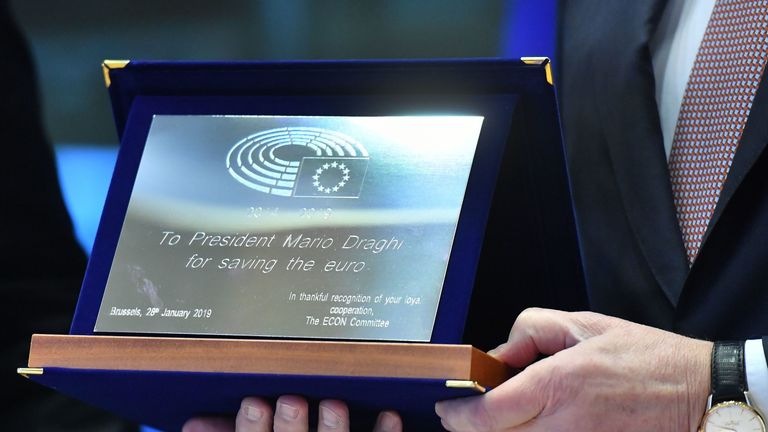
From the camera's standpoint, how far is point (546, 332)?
1064 millimetres

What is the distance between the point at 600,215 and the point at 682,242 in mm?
190

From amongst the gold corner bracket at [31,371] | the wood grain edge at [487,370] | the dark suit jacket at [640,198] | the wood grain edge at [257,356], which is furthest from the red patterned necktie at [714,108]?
the gold corner bracket at [31,371]

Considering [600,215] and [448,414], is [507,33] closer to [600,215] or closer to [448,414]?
[600,215]

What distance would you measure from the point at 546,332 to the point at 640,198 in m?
0.36

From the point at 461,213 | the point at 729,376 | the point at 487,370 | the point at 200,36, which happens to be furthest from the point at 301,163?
the point at 200,36

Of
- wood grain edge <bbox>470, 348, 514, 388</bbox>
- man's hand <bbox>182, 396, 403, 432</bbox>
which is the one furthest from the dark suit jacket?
man's hand <bbox>182, 396, 403, 432</bbox>

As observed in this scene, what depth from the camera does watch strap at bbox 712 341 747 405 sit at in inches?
41.5

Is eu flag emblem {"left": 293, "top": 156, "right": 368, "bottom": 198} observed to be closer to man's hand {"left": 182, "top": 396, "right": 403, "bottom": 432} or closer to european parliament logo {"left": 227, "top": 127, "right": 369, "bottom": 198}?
european parliament logo {"left": 227, "top": 127, "right": 369, "bottom": 198}

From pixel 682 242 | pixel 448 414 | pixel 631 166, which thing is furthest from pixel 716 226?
pixel 448 414

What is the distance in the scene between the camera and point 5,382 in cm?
164

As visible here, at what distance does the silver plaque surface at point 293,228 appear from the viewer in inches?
39.1

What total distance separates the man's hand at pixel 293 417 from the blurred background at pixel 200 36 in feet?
4.18

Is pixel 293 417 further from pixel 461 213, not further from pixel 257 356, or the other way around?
pixel 461 213

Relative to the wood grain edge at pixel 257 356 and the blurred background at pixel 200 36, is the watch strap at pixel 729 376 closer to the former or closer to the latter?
the wood grain edge at pixel 257 356
